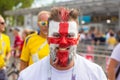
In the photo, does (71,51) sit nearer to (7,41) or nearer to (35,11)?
(7,41)

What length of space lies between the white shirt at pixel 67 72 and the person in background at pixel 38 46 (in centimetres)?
270

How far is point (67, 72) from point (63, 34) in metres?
0.30

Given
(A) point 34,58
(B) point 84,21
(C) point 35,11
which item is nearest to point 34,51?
(A) point 34,58

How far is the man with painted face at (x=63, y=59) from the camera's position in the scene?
336cm

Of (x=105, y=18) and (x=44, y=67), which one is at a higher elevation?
(x=44, y=67)

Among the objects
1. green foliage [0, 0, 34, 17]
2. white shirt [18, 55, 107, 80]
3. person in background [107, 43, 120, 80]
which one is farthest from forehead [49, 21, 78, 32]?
green foliage [0, 0, 34, 17]

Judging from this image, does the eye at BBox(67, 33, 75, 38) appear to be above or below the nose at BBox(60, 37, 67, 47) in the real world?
above

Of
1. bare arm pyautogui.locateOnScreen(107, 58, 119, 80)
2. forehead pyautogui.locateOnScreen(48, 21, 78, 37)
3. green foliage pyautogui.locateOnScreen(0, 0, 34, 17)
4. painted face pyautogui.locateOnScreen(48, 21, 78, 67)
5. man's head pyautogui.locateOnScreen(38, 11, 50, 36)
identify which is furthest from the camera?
green foliage pyautogui.locateOnScreen(0, 0, 34, 17)

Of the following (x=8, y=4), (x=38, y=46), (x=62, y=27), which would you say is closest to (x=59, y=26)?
(x=62, y=27)

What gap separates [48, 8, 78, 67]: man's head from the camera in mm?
3352

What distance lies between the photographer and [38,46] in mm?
6246

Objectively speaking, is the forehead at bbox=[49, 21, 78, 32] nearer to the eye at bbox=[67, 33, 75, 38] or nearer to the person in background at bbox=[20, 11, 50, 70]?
the eye at bbox=[67, 33, 75, 38]

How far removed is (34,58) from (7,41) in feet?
8.07

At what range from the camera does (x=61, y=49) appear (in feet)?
11.0
